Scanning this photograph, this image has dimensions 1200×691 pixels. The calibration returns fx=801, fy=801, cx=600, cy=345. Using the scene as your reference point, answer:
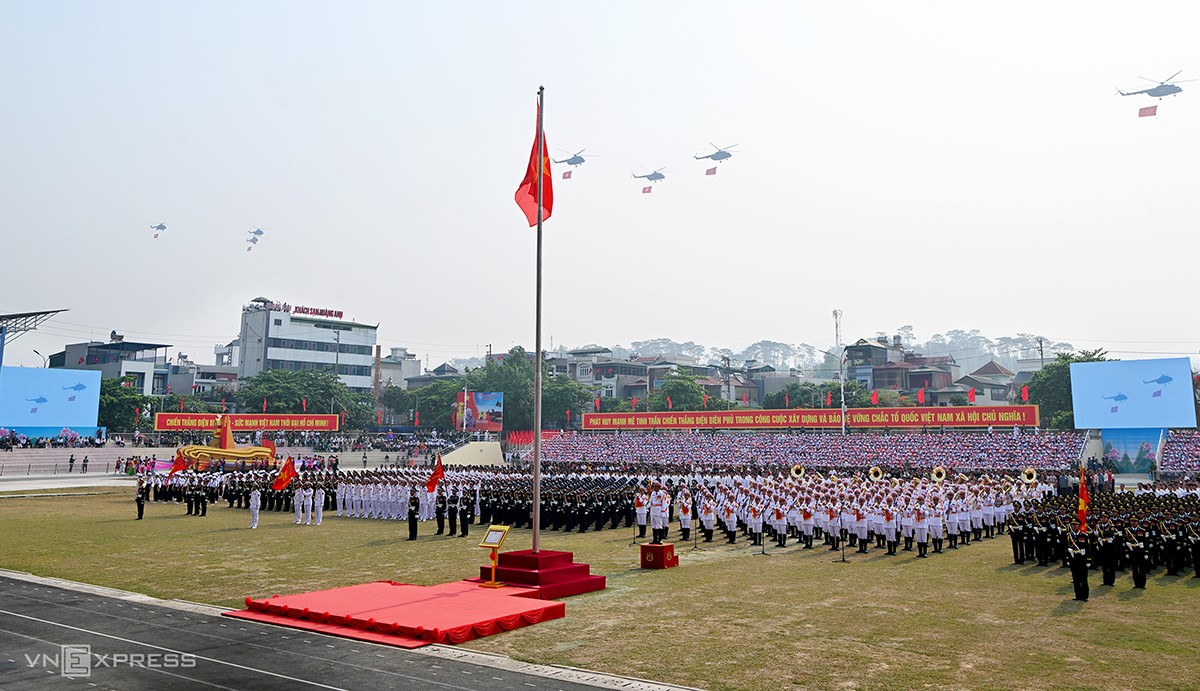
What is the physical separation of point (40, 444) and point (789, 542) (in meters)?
50.6

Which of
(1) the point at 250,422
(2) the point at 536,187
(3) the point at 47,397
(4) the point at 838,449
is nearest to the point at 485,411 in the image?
(1) the point at 250,422

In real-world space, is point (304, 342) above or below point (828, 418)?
above

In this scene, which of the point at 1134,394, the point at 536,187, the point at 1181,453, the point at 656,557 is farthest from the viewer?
the point at 1134,394

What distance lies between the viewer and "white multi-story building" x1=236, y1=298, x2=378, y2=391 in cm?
8612

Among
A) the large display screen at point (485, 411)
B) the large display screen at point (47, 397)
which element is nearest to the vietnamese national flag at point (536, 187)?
the large display screen at point (485, 411)

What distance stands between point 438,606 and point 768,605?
4589 millimetres

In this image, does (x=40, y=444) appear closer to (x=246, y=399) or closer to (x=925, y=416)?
(x=246, y=399)

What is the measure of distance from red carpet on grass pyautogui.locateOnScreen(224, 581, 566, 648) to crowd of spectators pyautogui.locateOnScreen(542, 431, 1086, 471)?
81.3ft

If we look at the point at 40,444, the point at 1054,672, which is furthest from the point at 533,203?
the point at 40,444

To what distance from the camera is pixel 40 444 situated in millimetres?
50375

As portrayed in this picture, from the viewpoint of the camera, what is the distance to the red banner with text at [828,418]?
43375 mm

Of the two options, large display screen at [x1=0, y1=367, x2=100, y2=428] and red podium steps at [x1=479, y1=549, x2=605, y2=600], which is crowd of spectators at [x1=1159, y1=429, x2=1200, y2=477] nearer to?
red podium steps at [x1=479, y1=549, x2=605, y2=600]

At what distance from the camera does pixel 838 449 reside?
44.1 m

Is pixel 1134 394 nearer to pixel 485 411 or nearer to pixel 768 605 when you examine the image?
pixel 768 605
